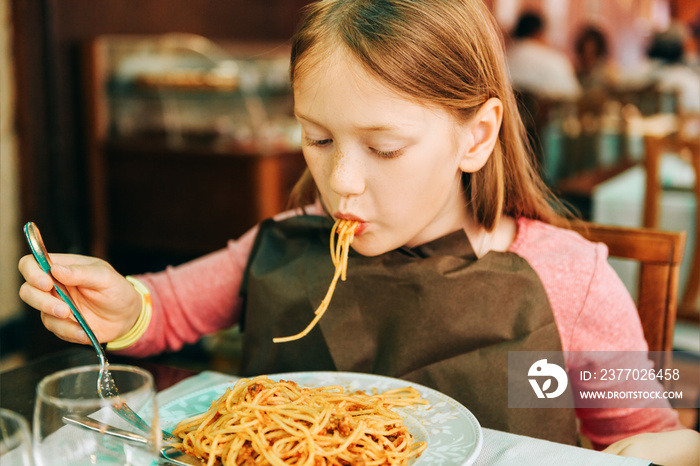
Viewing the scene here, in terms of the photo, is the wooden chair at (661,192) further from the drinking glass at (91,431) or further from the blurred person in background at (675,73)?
the blurred person in background at (675,73)

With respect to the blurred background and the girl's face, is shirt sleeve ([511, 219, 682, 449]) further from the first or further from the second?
the blurred background

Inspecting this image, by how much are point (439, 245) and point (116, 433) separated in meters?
0.76

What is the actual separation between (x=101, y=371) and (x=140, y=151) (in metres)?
3.26

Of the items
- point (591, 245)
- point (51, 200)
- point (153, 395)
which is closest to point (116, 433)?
point (153, 395)

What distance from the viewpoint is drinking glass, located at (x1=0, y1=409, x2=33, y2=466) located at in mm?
624

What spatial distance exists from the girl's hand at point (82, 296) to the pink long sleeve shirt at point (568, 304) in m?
0.12

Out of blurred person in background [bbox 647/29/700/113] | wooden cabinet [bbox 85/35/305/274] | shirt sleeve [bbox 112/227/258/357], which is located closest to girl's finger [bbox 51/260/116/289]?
shirt sleeve [bbox 112/227/258/357]

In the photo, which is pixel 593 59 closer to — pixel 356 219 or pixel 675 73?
pixel 675 73

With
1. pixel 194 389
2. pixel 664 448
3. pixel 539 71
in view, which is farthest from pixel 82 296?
pixel 539 71

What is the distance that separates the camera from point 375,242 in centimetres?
114

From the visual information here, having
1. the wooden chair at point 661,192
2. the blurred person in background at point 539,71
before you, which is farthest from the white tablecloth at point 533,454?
the blurred person in background at point 539,71

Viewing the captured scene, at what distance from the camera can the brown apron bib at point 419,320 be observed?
1228mm

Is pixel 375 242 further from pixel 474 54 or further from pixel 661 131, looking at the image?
pixel 661 131

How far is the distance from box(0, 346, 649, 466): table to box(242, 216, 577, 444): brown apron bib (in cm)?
17
